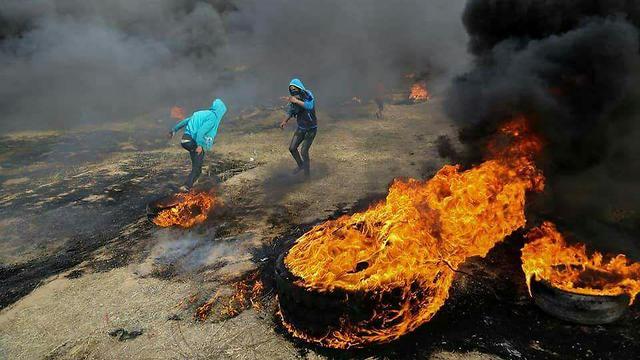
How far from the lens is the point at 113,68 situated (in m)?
18.2

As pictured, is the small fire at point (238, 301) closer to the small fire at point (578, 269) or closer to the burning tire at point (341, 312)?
the burning tire at point (341, 312)

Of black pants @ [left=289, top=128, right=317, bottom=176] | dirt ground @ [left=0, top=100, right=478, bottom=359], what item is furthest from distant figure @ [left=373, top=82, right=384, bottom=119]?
black pants @ [left=289, top=128, right=317, bottom=176]

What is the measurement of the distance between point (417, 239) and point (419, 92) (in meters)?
13.8

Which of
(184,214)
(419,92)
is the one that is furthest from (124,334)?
(419,92)

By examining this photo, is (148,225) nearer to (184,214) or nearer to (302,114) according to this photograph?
(184,214)

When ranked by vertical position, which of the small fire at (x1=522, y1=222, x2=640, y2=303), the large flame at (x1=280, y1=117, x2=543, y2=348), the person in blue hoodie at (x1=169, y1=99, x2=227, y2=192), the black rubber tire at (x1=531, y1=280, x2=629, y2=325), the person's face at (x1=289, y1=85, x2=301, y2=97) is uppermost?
the person's face at (x1=289, y1=85, x2=301, y2=97)

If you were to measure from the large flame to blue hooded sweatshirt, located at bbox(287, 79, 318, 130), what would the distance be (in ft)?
11.4

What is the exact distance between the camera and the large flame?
431 centimetres

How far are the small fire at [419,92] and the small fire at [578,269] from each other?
12802mm

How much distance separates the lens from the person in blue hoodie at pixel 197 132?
8664mm

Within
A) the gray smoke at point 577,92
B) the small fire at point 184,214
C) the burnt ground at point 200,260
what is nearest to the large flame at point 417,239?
the burnt ground at point 200,260

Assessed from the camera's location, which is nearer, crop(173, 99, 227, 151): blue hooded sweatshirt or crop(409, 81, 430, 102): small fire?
crop(173, 99, 227, 151): blue hooded sweatshirt

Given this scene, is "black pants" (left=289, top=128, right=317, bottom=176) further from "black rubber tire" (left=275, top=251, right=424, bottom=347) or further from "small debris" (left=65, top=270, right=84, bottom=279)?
"black rubber tire" (left=275, top=251, right=424, bottom=347)

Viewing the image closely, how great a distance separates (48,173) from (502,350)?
39.0 feet
